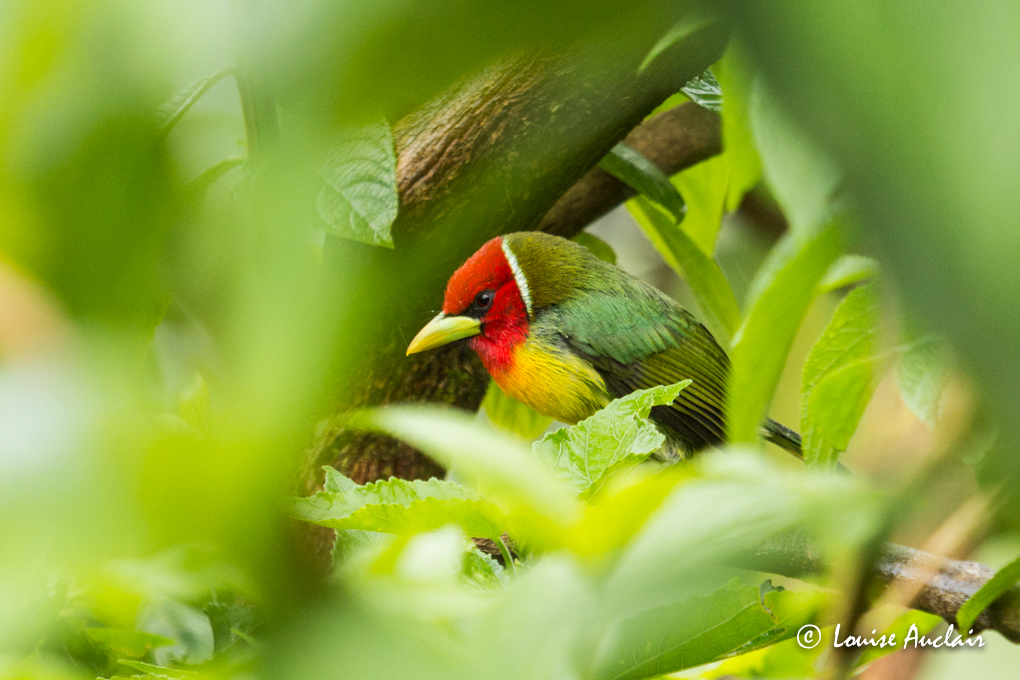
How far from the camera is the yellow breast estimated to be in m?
0.67

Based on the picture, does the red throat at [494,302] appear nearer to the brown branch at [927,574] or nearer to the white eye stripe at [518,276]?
the white eye stripe at [518,276]

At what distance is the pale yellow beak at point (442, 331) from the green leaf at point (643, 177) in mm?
194

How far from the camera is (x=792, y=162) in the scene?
15 centimetres

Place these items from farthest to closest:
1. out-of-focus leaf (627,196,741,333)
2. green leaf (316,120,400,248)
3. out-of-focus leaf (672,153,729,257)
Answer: out-of-focus leaf (672,153,729,257) < out-of-focus leaf (627,196,741,333) < green leaf (316,120,400,248)

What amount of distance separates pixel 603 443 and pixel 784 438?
0.73 ft

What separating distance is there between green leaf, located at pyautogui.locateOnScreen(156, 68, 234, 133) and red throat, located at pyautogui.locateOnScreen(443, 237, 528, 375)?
1.12ft

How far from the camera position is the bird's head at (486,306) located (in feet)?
1.83

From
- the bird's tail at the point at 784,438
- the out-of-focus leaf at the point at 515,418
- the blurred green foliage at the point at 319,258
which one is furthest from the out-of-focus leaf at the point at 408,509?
the out-of-focus leaf at the point at 515,418

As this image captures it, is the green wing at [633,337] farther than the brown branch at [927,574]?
Yes

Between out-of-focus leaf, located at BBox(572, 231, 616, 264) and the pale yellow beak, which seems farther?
out-of-focus leaf, located at BBox(572, 231, 616, 264)

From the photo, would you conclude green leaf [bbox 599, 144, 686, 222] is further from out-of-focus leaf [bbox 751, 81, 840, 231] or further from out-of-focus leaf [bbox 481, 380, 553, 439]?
out-of-focus leaf [bbox 751, 81, 840, 231]

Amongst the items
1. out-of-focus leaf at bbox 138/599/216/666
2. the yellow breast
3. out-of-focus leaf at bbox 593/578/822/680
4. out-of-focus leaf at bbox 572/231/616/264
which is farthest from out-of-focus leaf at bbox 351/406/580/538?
out-of-focus leaf at bbox 572/231/616/264

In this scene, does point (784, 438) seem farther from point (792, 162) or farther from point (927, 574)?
point (792, 162)

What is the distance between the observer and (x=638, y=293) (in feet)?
2.34
